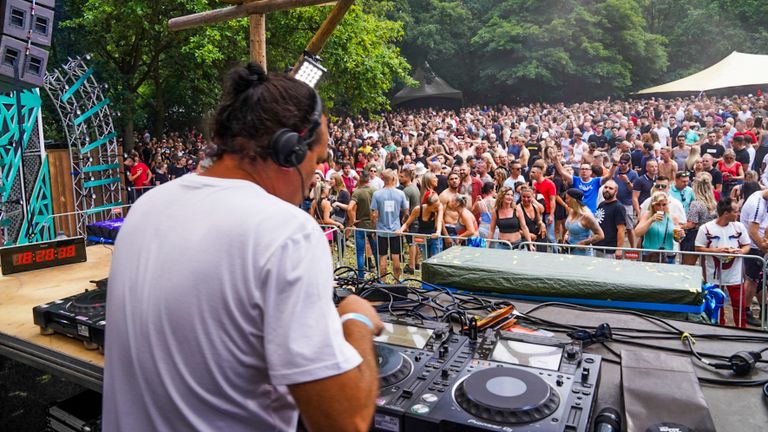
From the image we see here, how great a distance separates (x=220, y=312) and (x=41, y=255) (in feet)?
12.2

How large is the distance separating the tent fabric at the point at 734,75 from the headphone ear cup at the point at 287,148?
23.4 metres

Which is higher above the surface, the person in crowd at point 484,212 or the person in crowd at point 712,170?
the person in crowd at point 712,170

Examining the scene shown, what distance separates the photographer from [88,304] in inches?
118

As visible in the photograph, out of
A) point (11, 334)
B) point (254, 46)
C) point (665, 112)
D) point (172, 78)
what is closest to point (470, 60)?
point (665, 112)

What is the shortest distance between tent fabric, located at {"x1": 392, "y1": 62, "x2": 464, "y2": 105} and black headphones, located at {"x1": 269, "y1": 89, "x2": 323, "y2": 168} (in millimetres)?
35619

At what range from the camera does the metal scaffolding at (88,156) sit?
12.7 meters

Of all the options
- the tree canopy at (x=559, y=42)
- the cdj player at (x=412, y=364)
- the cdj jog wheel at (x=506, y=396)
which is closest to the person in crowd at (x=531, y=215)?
the cdj player at (x=412, y=364)

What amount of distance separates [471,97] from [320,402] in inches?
1685

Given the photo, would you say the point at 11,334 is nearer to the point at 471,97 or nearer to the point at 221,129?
the point at 221,129

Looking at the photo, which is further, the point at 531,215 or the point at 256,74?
the point at 531,215

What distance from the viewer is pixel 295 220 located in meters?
1.21

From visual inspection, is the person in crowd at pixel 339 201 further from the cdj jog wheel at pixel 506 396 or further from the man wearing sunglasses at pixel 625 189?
the cdj jog wheel at pixel 506 396

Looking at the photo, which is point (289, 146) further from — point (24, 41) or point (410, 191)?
point (410, 191)

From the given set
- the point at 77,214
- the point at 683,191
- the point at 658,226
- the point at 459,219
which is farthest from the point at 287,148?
the point at 77,214
